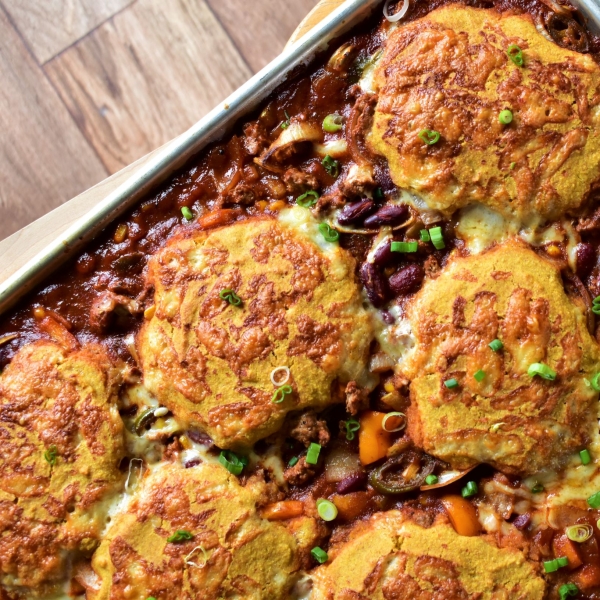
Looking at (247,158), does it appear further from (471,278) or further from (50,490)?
(50,490)

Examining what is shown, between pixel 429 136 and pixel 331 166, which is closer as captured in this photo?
pixel 429 136

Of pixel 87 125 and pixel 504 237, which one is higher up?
pixel 87 125

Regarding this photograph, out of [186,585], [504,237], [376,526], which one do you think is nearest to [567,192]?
[504,237]

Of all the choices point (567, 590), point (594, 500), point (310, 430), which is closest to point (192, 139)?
point (310, 430)

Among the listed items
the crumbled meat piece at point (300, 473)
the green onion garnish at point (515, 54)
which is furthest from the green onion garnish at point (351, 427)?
the green onion garnish at point (515, 54)

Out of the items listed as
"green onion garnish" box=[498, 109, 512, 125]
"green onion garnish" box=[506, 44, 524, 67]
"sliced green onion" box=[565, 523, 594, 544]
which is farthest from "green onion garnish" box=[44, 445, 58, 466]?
"green onion garnish" box=[506, 44, 524, 67]

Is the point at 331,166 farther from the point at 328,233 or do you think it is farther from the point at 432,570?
the point at 432,570

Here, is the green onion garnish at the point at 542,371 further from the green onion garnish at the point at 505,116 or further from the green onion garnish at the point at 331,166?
the green onion garnish at the point at 331,166
